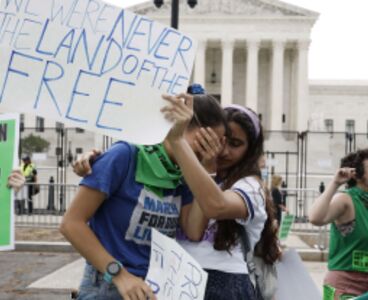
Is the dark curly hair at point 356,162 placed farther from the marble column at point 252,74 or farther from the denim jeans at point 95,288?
the marble column at point 252,74

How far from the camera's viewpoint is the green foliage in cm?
2774

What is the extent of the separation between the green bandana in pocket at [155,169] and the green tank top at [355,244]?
1540 millimetres

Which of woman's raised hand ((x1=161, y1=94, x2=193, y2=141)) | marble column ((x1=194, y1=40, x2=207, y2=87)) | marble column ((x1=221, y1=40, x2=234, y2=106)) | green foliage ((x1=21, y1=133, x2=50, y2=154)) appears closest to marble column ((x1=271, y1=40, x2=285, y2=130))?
marble column ((x1=221, y1=40, x2=234, y2=106))

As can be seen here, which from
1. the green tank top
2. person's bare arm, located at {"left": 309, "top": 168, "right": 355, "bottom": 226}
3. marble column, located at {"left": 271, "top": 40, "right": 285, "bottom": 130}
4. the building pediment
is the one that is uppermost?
the building pediment

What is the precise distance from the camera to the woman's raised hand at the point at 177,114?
1932 mm

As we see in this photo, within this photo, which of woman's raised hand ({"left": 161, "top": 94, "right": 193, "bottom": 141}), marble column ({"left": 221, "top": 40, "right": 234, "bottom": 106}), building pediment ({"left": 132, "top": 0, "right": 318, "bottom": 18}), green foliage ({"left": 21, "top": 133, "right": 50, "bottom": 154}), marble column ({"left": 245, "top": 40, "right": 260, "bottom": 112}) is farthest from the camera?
marble column ({"left": 221, "top": 40, "right": 234, "bottom": 106})

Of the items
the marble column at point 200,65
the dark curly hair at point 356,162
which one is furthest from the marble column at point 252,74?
the dark curly hair at point 356,162

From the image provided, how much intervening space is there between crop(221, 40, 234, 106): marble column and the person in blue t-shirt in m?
56.1

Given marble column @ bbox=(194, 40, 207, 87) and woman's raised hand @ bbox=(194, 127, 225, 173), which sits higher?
marble column @ bbox=(194, 40, 207, 87)

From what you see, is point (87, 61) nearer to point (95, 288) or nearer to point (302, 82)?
point (95, 288)

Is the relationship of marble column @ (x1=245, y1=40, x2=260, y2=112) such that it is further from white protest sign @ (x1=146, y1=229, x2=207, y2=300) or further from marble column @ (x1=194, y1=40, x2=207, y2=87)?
white protest sign @ (x1=146, y1=229, x2=207, y2=300)

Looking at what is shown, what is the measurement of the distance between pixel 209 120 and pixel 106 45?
1.40ft

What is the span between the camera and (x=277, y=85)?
57.6 m

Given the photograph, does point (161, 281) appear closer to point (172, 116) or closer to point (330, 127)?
point (172, 116)
